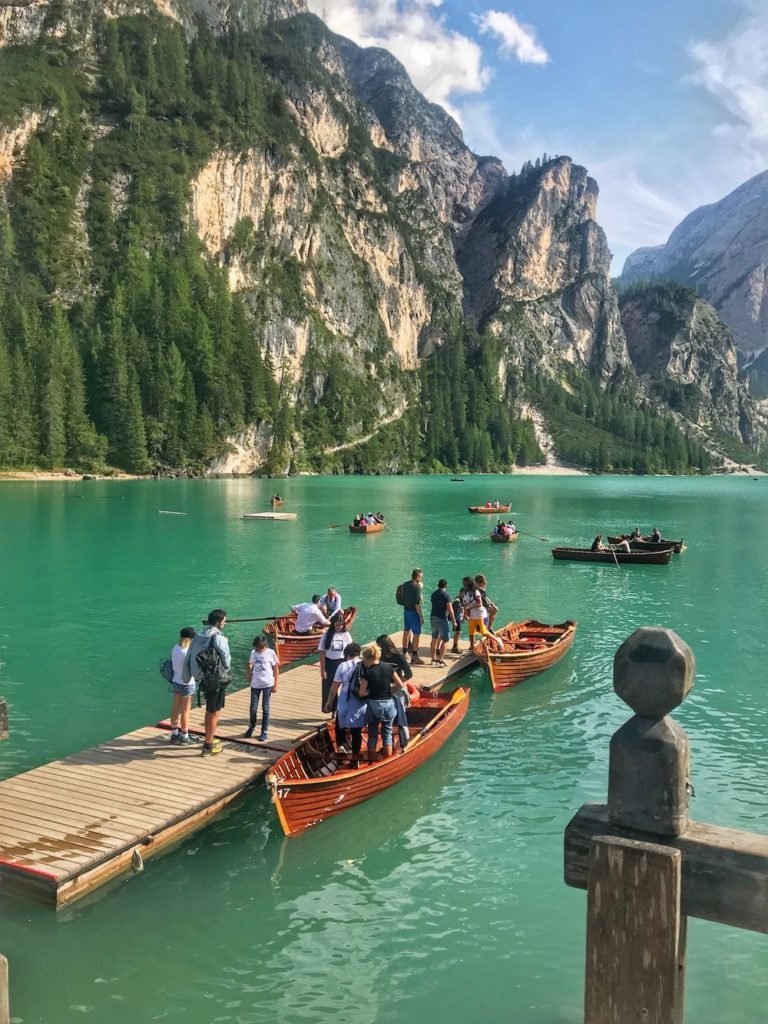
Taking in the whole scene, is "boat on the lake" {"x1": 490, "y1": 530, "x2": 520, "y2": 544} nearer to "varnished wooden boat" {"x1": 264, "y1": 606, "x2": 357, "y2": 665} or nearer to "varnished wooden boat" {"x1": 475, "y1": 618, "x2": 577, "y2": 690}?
"varnished wooden boat" {"x1": 475, "y1": 618, "x2": 577, "y2": 690}

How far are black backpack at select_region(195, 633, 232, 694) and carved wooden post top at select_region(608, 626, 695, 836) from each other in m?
10.3

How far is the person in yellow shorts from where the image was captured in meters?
22.3

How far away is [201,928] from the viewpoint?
9.67m

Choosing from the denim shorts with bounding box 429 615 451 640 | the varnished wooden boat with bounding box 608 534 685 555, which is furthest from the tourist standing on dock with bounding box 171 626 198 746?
the varnished wooden boat with bounding box 608 534 685 555

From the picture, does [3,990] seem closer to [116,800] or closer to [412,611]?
[116,800]

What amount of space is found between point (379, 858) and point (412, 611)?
9891mm

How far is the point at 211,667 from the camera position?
13477 millimetres

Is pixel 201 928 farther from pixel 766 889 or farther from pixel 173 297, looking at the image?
pixel 173 297

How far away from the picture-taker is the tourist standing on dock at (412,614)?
20.7 meters

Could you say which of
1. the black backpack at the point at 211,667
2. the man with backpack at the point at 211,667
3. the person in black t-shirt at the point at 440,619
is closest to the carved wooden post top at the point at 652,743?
the man with backpack at the point at 211,667

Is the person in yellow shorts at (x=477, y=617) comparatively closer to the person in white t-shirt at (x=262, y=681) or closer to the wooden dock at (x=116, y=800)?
the wooden dock at (x=116, y=800)

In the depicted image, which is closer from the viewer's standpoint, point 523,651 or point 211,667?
point 211,667

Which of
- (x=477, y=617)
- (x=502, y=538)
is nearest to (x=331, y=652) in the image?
(x=477, y=617)

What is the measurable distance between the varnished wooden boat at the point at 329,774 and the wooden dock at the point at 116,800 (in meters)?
0.78
